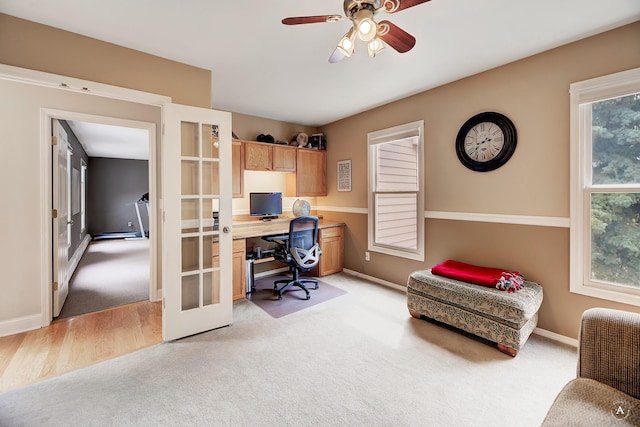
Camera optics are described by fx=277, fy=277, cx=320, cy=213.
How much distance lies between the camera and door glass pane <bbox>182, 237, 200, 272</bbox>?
2568 millimetres

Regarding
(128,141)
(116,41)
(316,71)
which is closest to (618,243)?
(316,71)

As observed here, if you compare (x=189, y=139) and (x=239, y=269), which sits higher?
(x=189, y=139)

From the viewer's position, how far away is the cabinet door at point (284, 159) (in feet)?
14.1

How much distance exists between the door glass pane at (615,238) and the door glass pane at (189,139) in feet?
11.4

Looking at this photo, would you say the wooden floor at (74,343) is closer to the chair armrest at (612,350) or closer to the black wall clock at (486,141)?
the chair armrest at (612,350)

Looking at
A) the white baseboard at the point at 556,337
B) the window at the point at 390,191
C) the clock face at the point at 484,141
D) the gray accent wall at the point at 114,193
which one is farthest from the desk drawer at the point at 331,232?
the gray accent wall at the point at 114,193

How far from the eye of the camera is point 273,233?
12.0 ft

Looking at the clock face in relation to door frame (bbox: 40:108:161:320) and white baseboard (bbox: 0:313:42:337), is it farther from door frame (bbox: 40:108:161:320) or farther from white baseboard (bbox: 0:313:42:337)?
white baseboard (bbox: 0:313:42:337)

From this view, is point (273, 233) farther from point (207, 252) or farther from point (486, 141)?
point (486, 141)

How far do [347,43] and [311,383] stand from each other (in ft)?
7.27

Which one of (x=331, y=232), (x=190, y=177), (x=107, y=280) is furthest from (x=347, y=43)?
(x=107, y=280)

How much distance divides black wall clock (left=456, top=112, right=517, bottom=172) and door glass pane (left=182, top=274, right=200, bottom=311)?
3.04m

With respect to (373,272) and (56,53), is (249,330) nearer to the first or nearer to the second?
(373,272)

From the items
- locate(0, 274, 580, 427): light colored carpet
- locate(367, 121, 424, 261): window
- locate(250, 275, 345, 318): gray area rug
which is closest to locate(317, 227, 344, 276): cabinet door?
locate(250, 275, 345, 318): gray area rug
